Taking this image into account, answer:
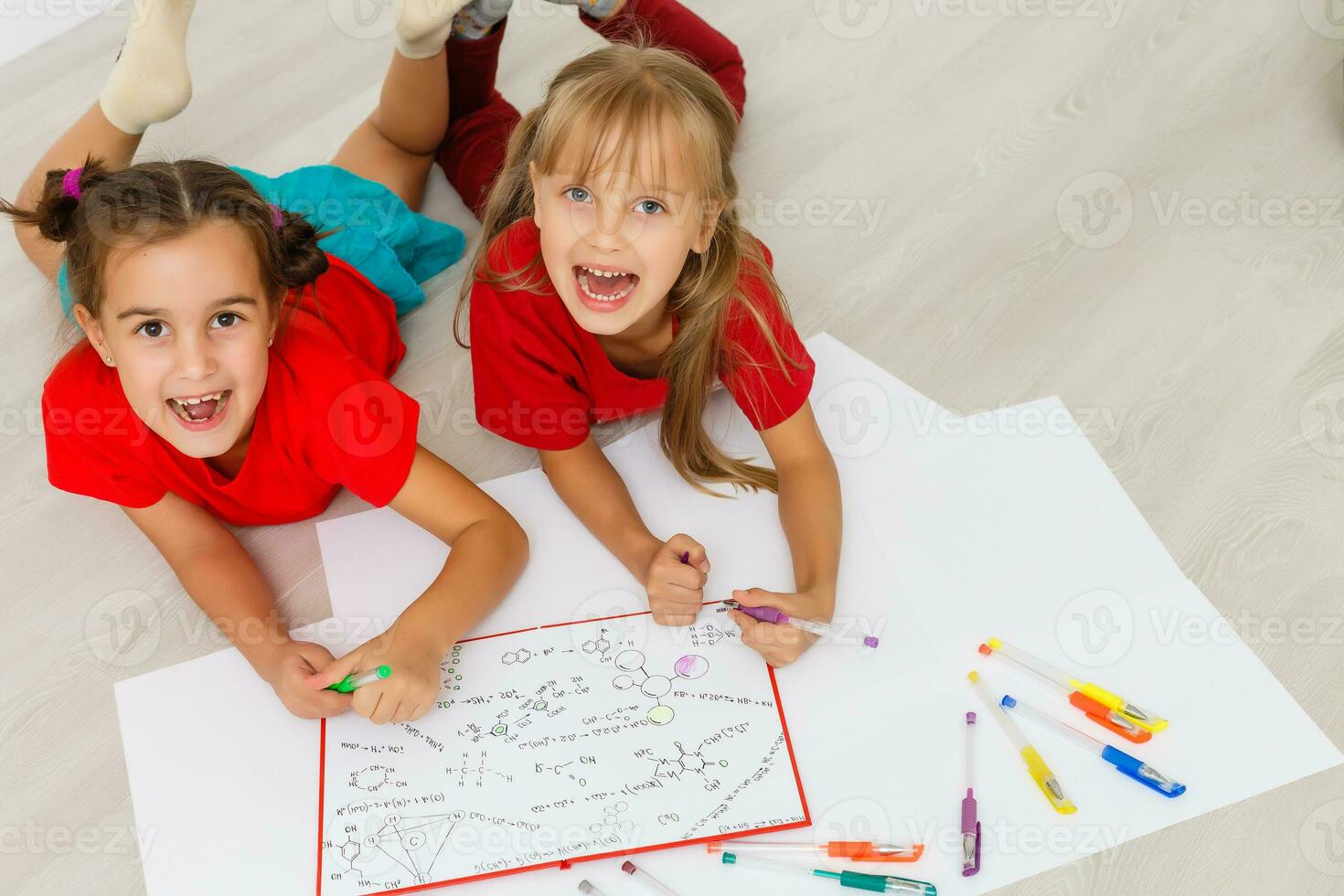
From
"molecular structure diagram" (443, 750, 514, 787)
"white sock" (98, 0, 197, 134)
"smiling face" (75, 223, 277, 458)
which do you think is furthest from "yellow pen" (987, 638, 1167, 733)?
"white sock" (98, 0, 197, 134)

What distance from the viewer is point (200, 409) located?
0.87 m

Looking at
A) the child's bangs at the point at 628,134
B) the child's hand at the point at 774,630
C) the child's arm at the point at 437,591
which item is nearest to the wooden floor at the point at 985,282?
the child's arm at the point at 437,591

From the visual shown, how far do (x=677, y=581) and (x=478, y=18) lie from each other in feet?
2.32

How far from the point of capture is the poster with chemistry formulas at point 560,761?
78cm

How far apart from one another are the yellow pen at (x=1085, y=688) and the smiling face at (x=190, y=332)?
0.63 metres

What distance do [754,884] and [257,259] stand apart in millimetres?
595

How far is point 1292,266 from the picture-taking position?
1222 millimetres

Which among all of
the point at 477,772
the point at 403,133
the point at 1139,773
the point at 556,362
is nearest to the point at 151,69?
the point at 403,133

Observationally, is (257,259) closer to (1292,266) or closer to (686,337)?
Answer: (686,337)

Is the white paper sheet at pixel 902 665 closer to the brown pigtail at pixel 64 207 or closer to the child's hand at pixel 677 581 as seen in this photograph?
the child's hand at pixel 677 581

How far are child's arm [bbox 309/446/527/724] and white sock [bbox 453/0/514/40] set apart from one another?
54 cm

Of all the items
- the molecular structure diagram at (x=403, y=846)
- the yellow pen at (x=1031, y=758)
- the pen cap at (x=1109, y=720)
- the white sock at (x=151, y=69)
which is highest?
the white sock at (x=151, y=69)

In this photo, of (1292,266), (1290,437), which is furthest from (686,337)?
(1292,266)

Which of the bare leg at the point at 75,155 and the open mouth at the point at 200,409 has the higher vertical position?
the bare leg at the point at 75,155
